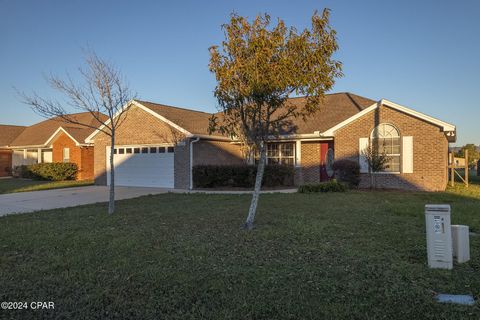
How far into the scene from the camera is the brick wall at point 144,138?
759 inches

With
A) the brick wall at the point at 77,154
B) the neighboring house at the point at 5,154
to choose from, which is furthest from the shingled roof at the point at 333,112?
the neighboring house at the point at 5,154

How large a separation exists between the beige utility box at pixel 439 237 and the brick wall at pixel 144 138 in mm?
14499

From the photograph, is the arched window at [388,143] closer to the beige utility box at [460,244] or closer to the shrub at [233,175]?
the shrub at [233,175]

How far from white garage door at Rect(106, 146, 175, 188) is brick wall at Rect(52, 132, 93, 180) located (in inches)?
243

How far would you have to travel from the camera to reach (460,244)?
5.63m

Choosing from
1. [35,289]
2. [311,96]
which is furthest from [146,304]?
[311,96]

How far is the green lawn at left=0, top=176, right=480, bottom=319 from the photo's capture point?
4117mm

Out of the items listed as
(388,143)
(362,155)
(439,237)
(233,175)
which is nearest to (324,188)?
(362,155)

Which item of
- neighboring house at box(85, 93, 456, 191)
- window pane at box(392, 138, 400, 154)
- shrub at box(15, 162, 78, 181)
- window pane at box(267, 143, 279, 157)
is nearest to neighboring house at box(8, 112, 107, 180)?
shrub at box(15, 162, 78, 181)

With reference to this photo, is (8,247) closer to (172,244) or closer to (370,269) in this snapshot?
(172,244)

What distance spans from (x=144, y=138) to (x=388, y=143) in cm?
1201

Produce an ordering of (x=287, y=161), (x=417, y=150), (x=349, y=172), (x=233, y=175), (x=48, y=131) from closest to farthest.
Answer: (x=417, y=150) < (x=349, y=172) < (x=233, y=175) < (x=287, y=161) < (x=48, y=131)

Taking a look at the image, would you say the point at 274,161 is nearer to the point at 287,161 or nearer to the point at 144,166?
the point at 287,161

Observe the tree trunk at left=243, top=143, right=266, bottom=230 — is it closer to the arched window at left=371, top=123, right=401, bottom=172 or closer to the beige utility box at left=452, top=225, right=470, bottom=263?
the beige utility box at left=452, top=225, right=470, bottom=263
